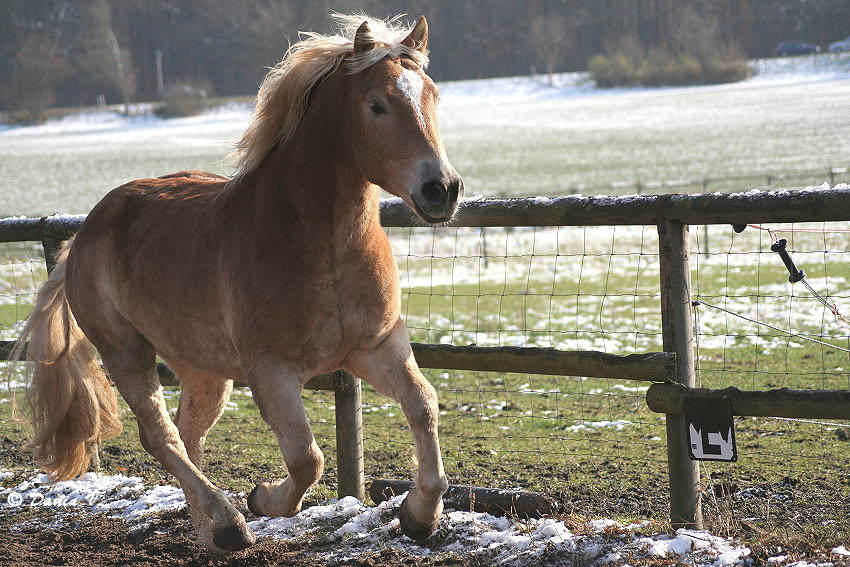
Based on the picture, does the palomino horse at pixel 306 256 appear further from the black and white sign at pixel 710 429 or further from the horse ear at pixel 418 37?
the black and white sign at pixel 710 429

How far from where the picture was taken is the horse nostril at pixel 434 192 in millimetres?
2973

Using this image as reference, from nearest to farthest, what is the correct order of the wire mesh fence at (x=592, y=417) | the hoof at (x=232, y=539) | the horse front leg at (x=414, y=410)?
the horse front leg at (x=414, y=410) < the hoof at (x=232, y=539) < the wire mesh fence at (x=592, y=417)

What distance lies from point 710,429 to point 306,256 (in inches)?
74.5

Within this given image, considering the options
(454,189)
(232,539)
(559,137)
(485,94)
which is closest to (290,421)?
(232,539)

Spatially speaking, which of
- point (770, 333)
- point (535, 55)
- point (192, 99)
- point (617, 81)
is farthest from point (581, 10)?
point (770, 333)

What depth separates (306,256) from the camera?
11.2ft

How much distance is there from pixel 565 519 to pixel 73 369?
2779 mm

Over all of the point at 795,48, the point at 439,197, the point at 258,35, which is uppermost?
the point at 258,35

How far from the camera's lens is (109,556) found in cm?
408

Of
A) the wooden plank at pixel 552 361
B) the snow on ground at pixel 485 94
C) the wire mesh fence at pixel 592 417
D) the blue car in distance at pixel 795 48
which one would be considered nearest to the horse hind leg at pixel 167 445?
the wire mesh fence at pixel 592 417

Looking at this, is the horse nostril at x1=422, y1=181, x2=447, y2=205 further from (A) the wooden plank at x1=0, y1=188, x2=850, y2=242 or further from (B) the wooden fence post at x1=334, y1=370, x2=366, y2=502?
(B) the wooden fence post at x1=334, y1=370, x2=366, y2=502

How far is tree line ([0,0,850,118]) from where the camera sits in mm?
87000

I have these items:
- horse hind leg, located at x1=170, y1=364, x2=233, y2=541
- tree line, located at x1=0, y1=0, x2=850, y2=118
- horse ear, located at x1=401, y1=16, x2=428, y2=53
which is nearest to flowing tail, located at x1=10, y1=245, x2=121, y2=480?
horse hind leg, located at x1=170, y1=364, x2=233, y2=541

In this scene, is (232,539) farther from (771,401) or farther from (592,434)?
(592,434)
